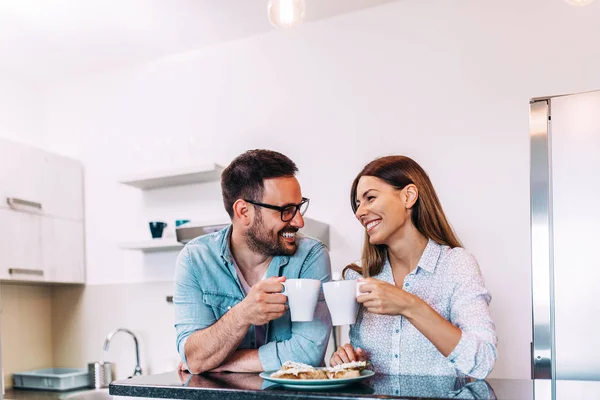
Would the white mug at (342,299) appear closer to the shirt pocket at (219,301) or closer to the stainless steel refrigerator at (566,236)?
the shirt pocket at (219,301)

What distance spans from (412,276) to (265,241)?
1.30 ft

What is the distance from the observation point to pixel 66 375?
337 cm

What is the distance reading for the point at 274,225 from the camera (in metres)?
1.66

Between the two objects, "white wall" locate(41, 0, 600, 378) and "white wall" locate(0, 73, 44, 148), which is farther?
"white wall" locate(0, 73, 44, 148)

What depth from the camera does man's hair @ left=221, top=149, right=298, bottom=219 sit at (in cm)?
167

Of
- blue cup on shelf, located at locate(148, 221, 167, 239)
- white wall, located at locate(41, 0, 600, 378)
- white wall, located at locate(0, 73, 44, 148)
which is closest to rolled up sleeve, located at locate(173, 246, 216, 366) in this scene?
white wall, located at locate(41, 0, 600, 378)

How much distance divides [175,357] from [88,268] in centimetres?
86

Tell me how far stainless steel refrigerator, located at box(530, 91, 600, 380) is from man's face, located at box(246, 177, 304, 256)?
2.78 feet

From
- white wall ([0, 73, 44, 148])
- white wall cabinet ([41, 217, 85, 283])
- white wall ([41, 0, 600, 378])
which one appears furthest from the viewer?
white wall ([0, 73, 44, 148])

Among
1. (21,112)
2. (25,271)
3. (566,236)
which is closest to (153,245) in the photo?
→ (25,271)

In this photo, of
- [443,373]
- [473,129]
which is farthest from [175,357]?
[443,373]

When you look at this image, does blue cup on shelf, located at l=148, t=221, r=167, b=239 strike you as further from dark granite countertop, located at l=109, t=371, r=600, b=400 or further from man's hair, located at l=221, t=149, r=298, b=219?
dark granite countertop, located at l=109, t=371, r=600, b=400

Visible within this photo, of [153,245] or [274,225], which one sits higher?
[274,225]

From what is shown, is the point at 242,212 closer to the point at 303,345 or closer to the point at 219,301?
the point at 219,301
